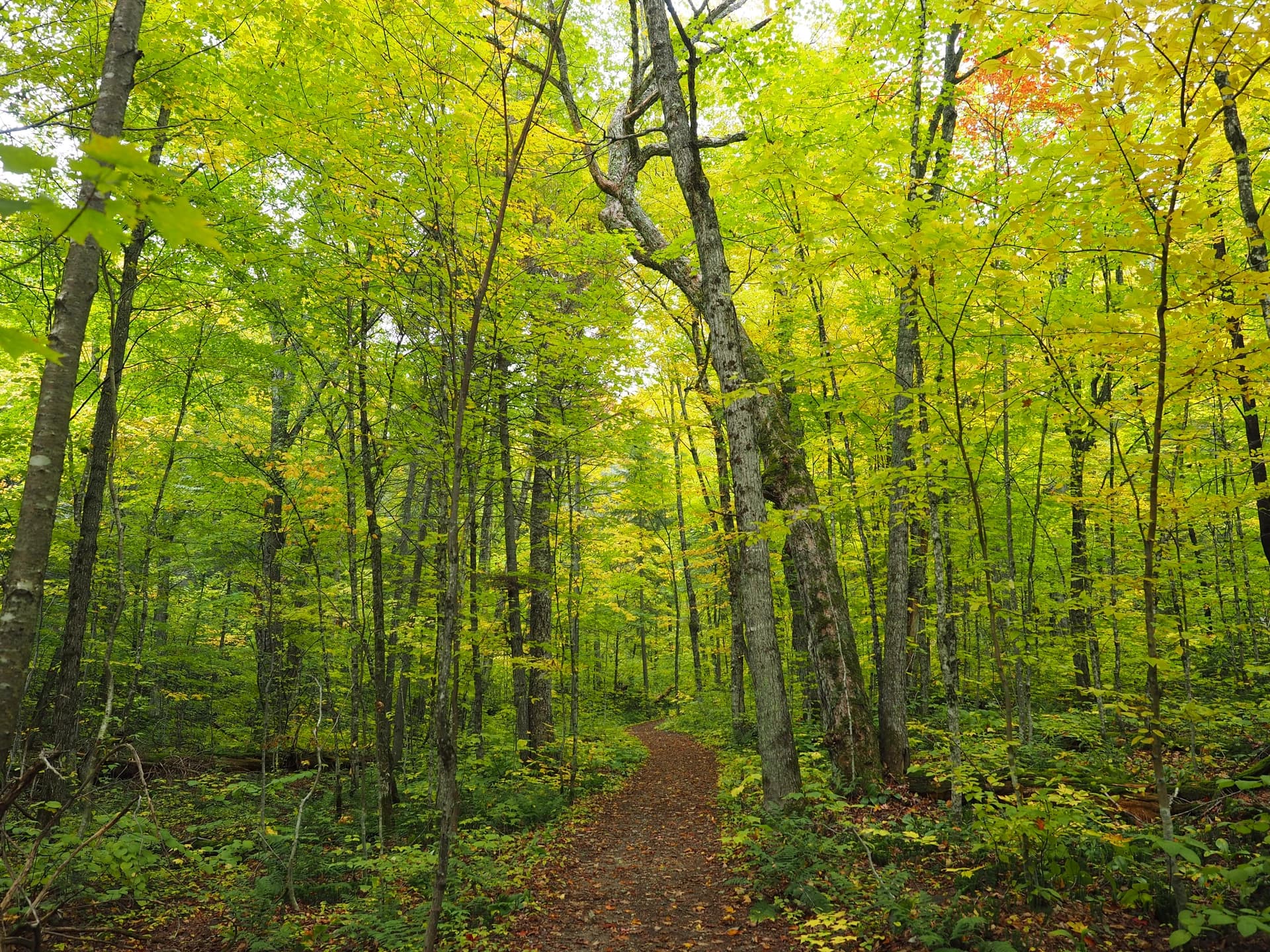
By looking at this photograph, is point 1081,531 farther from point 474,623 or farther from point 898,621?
point 474,623

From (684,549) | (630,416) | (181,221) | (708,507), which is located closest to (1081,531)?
(708,507)

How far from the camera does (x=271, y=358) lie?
9.79 m

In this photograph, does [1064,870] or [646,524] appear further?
[646,524]

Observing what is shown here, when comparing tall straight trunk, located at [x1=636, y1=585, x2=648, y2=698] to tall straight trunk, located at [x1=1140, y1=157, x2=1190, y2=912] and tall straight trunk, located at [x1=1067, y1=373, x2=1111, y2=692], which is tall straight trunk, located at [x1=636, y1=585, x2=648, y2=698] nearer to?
tall straight trunk, located at [x1=1067, y1=373, x2=1111, y2=692]

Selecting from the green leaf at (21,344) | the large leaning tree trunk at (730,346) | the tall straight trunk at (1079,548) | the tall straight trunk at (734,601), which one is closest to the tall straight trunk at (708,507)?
the tall straight trunk at (734,601)

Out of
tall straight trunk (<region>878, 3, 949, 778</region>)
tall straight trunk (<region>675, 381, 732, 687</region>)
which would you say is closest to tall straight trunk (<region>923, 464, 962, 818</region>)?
tall straight trunk (<region>878, 3, 949, 778</region>)

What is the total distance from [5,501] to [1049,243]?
44.6 feet

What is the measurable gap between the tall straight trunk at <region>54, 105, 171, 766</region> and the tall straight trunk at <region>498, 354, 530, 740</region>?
4146 millimetres

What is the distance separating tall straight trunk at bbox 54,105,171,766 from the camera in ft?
20.1

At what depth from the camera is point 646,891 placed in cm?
573

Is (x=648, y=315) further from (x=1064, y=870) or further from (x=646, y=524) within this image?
(x=646, y=524)

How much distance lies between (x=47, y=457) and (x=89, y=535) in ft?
12.5

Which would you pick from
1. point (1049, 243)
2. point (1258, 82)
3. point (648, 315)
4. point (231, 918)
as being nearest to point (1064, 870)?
point (1049, 243)

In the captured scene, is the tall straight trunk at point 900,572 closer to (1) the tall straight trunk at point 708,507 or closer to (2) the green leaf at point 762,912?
(1) the tall straight trunk at point 708,507
